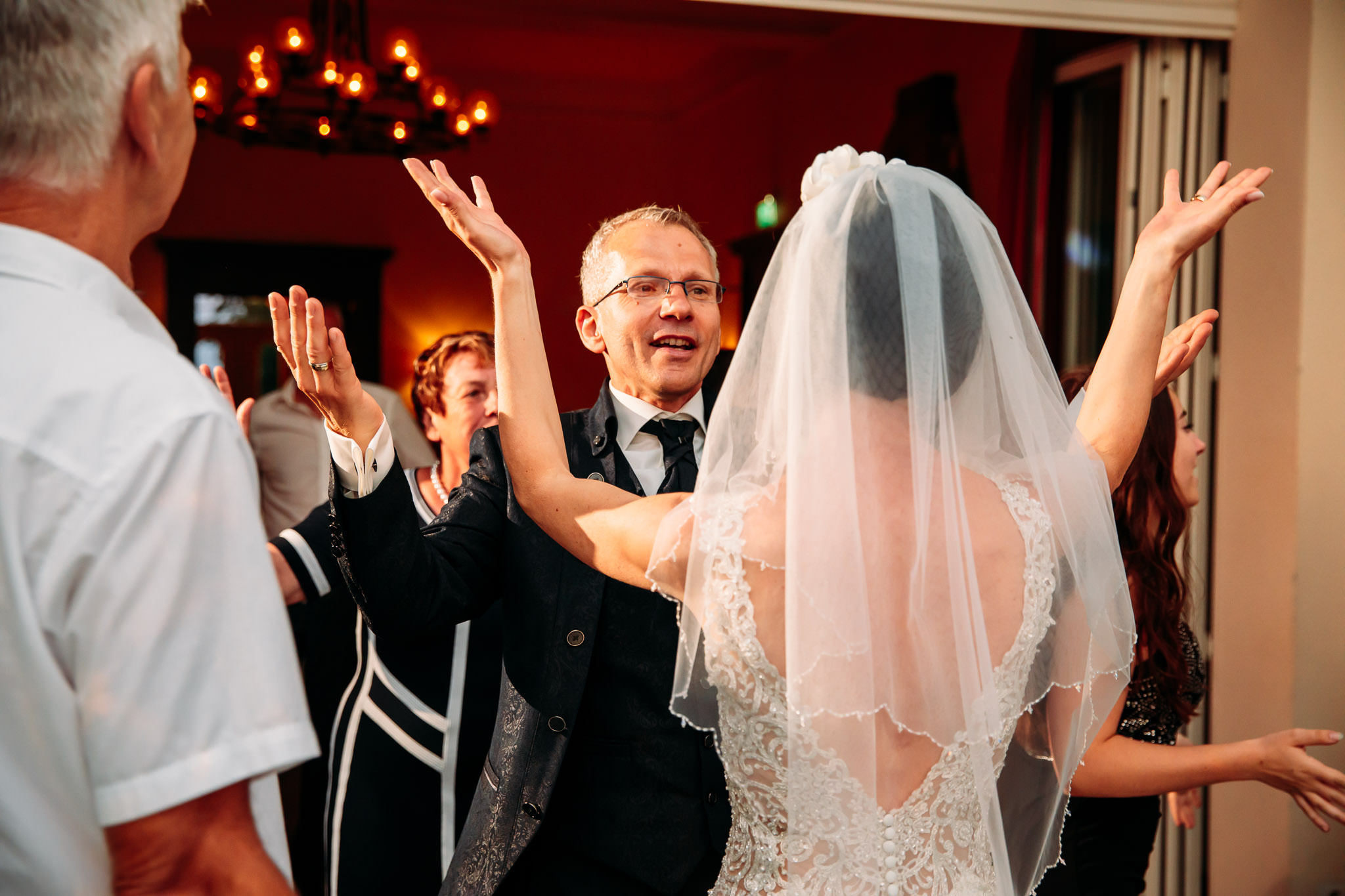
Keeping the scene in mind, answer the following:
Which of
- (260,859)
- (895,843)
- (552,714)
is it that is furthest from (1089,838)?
(260,859)

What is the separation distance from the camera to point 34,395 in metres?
0.77

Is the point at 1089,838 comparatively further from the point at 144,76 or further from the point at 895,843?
the point at 144,76

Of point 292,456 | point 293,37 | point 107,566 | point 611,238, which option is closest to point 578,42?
point 293,37

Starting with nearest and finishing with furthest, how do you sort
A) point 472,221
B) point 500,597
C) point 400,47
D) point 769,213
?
point 472,221 → point 500,597 → point 400,47 → point 769,213

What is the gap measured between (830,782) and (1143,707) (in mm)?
1028

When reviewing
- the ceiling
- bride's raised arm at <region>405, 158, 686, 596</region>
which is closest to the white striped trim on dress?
bride's raised arm at <region>405, 158, 686, 596</region>

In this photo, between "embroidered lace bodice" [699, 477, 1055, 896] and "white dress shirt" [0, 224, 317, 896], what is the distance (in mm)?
618

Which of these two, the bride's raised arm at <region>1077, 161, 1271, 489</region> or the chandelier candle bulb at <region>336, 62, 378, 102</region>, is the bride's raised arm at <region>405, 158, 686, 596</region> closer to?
the bride's raised arm at <region>1077, 161, 1271, 489</region>

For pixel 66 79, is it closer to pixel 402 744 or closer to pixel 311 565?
pixel 311 565

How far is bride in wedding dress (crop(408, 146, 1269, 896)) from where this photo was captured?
132 cm

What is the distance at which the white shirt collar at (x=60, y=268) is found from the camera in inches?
32.0

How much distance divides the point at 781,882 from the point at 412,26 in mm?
6409

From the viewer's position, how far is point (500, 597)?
1980 millimetres

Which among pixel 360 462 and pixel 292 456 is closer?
pixel 360 462
